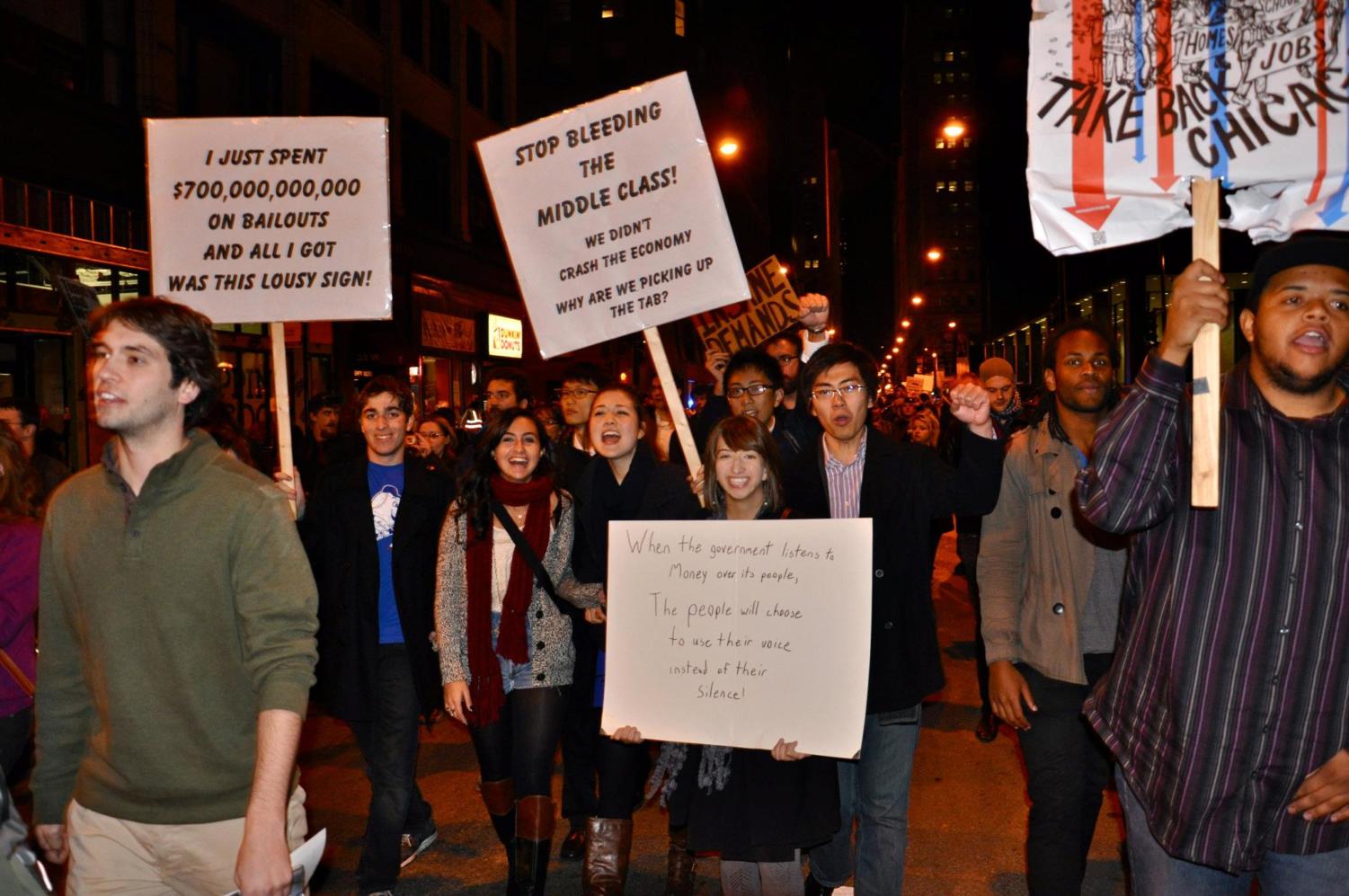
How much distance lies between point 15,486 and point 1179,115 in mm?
4762

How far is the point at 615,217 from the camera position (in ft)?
17.2

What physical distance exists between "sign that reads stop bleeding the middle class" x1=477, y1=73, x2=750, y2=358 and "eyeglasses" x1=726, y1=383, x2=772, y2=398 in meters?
0.97

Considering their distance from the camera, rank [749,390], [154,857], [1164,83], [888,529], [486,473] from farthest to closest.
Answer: [749,390] < [486,473] < [888,529] < [1164,83] < [154,857]

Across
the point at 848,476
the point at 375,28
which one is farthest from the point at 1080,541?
the point at 375,28

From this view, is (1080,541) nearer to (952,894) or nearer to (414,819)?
(952,894)

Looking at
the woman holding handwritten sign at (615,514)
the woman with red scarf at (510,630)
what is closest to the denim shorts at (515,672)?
the woman with red scarf at (510,630)

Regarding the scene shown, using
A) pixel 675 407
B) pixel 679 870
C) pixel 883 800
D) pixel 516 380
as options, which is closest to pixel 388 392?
pixel 675 407

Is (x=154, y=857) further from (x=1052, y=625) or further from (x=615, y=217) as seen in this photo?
(x=615, y=217)

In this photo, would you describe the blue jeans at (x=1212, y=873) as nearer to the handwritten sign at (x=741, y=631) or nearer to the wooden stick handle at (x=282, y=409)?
the handwritten sign at (x=741, y=631)

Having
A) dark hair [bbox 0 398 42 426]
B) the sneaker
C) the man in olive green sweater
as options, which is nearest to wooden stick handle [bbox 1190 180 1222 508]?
the man in olive green sweater

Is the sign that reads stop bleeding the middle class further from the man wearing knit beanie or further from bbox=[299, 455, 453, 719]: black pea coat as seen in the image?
the man wearing knit beanie

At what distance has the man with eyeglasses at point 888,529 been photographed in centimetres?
421

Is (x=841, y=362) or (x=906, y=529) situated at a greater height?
(x=841, y=362)

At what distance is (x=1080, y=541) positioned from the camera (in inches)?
169
